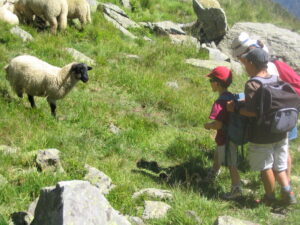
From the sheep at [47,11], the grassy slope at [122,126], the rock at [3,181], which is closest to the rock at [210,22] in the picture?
the grassy slope at [122,126]

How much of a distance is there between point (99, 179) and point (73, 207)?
1974 mm

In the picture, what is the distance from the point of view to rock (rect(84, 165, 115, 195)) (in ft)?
17.3

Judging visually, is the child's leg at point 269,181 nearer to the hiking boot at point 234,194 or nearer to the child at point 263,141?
the child at point 263,141

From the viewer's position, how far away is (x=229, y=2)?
21.2 meters

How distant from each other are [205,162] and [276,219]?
6.00 feet

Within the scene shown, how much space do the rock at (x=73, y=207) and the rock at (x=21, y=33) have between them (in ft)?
25.4

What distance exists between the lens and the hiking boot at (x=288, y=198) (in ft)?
17.7

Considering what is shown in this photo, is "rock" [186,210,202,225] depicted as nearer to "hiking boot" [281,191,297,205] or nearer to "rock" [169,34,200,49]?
"hiking boot" [281,191,297,205]

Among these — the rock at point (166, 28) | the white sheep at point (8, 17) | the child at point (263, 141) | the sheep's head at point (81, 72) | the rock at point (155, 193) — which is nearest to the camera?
the child at point (263, 141)

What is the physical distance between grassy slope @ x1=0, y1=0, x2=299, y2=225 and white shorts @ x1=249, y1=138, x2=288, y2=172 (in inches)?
20.5

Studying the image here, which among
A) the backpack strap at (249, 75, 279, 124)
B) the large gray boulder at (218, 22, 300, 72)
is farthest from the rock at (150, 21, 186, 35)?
the backpack strap at (249, 75, 279, 124)

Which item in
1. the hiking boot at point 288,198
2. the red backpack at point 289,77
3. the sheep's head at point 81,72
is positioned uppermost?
the red backpack at point 289,77

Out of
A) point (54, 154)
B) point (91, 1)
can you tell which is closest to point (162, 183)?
point (54, 154)

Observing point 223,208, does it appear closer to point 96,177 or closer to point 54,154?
point 96,177
